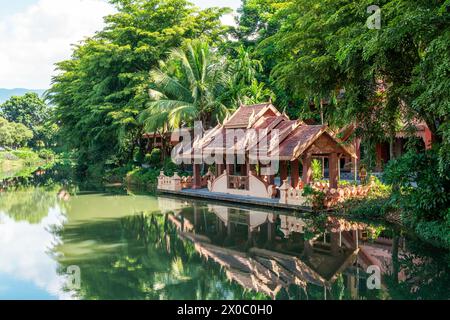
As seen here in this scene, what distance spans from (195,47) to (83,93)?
31.3ft

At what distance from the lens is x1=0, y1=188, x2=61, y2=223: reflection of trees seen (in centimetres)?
1483

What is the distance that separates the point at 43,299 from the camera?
6.64 meters

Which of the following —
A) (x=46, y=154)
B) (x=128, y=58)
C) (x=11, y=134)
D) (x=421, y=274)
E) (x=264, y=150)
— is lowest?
(x=421, y=274)

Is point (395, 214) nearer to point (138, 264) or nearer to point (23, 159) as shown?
point (138, 264)

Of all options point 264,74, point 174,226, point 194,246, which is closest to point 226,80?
point 264,74

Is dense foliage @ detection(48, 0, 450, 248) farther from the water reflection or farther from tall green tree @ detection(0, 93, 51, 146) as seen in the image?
tall green tree @ detection(0, 93, 51, 146)

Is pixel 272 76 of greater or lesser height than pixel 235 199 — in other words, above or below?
above

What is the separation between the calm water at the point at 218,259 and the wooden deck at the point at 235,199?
1.47 feet

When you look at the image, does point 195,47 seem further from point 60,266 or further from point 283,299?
point 283,299

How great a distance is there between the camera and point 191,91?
830 inches

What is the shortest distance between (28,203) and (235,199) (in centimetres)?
841

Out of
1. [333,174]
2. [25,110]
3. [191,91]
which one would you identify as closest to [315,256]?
[333,174]

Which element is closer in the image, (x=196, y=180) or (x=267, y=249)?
(x=267, y=249)
